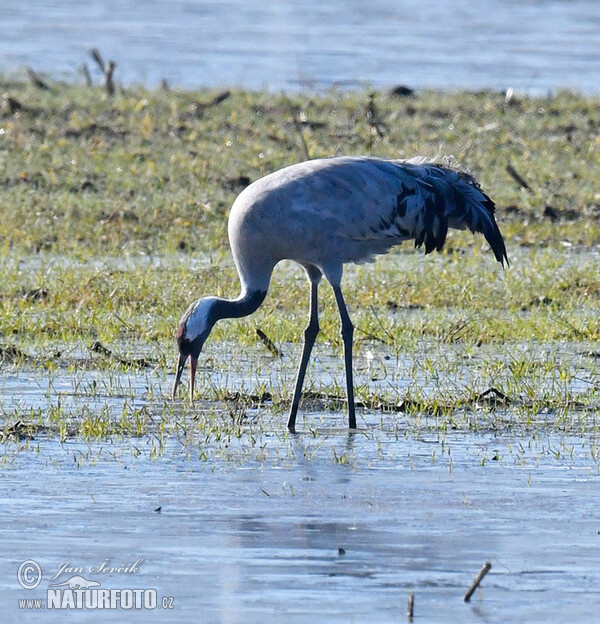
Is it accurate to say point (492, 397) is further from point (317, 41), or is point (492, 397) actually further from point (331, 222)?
point (317, 41)

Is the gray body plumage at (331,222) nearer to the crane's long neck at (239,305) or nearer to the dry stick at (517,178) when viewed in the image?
the crane's long neck at (239,305)

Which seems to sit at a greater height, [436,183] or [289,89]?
[436,183]

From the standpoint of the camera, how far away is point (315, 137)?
1419cm

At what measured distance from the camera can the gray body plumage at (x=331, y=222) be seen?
22.6 ft

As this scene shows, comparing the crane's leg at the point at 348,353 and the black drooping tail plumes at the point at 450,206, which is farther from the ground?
the black drooping tail plumes at the point at 450,206

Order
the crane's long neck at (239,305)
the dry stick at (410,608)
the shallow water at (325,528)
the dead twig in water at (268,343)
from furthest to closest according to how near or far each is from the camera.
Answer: the dead twig in water at (268,343) < the crane's long neck at (239,305) < the shallow water at (325,528) < the dry stick at (410,608)

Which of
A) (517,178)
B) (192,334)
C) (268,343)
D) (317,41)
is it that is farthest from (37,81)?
(192,334)

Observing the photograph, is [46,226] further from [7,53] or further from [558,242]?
[7,53]

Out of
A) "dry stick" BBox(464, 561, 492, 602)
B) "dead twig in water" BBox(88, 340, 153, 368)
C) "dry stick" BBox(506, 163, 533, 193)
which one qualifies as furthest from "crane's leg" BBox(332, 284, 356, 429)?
"dry stick" BBox(506, 163, 533, 193)

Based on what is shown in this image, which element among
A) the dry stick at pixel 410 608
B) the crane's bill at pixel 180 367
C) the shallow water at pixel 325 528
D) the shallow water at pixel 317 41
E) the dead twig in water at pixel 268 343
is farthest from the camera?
the shallow water at pixel 317 41

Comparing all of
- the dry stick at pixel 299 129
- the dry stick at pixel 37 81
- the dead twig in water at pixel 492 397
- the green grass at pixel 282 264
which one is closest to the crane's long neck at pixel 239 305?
the green grass at pixel 282 264

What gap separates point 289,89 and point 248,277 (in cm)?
1137

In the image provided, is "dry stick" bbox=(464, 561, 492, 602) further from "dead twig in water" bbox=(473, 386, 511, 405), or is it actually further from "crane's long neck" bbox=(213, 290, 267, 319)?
"crane's long neck" bbox=(213, 290, 267, 319)

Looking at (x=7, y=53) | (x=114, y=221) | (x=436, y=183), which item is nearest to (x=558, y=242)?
(x=114, y=221)
